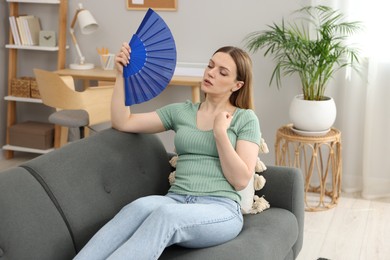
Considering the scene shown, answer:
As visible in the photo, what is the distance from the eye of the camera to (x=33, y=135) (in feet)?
16.1

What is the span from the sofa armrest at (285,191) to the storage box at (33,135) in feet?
8.25

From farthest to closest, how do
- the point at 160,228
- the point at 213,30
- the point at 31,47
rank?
the point at 31,47 → the point at 213,30 → the point at 160,228

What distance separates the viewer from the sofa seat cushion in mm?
2229

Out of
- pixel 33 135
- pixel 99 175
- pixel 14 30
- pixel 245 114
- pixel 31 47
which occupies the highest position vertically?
pixel 14 30

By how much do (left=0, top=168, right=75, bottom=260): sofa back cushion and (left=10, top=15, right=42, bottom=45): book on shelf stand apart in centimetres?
290

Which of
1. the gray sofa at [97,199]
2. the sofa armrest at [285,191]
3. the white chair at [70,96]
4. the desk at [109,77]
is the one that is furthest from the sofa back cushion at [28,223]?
the desk at [109,77]

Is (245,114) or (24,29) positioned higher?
(24,29)

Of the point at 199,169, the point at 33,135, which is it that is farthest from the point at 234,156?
the point at 33,135

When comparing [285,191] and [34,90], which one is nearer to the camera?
[285,191]

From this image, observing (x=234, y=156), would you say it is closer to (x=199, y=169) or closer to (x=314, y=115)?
(x=199, y=169)

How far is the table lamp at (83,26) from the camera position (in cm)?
464

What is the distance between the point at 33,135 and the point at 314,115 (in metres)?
2.19

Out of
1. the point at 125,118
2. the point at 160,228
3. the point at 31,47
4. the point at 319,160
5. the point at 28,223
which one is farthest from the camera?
the point at 31,47

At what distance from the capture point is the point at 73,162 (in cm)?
239
